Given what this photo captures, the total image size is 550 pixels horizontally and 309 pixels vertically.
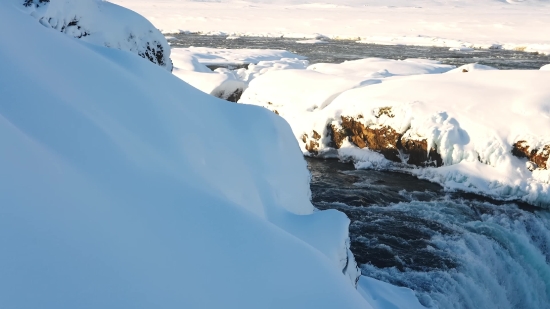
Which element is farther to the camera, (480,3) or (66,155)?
(480,3)

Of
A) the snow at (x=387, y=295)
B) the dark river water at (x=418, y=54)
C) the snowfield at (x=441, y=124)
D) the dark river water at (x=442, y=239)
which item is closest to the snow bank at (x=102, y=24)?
the dark river water at (x=442, y=239)

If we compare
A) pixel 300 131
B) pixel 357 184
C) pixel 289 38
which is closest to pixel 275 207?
pixel 357 184

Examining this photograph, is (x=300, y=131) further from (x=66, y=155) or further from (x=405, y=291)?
(x=66, y=155)

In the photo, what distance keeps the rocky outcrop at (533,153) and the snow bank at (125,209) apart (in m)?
7.99

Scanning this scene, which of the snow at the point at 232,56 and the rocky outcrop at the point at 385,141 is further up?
the snow at the point at 232,56

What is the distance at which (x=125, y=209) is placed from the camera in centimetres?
314

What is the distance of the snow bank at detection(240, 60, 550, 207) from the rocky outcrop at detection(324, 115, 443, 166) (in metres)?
0.03

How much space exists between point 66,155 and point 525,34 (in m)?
62.6

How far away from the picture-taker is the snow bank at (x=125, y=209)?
8.05ft

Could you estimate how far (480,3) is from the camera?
13050 centimetres

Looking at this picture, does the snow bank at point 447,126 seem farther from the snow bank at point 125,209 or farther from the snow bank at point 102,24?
the snow bank at point 125,209

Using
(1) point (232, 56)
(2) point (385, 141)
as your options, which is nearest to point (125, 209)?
(2) point (385, 141)

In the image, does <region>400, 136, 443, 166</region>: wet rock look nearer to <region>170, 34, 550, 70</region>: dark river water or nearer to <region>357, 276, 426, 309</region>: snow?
<region>357, 276, 426, 309</region>: snow

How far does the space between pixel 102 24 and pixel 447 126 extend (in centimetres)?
844
